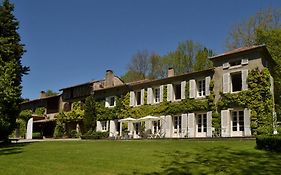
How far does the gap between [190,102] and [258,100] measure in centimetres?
566

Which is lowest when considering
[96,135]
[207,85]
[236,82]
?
[96,135]

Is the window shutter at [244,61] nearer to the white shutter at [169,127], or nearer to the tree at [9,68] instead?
the white shutter at [169,127]

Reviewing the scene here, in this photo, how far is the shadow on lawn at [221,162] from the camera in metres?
10.8

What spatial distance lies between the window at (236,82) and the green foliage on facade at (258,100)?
4.25ft

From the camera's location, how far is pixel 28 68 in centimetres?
2656

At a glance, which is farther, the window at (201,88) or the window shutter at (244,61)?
the window at (201,88)

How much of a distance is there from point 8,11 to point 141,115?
47.1 feet

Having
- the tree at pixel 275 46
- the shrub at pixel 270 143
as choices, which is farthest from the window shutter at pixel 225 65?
the shrub at pixel 270 143

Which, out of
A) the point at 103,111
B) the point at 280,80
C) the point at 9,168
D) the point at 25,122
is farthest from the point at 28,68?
the point at 280,80

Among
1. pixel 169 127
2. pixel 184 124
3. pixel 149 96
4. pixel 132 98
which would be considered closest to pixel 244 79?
pixel 184 124

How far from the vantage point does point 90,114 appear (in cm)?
3562

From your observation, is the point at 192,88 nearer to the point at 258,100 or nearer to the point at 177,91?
the point at 177,91

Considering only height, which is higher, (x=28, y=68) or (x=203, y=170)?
(x=28, y=68)

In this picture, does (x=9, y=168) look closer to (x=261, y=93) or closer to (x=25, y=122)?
(x=261, y=93)
